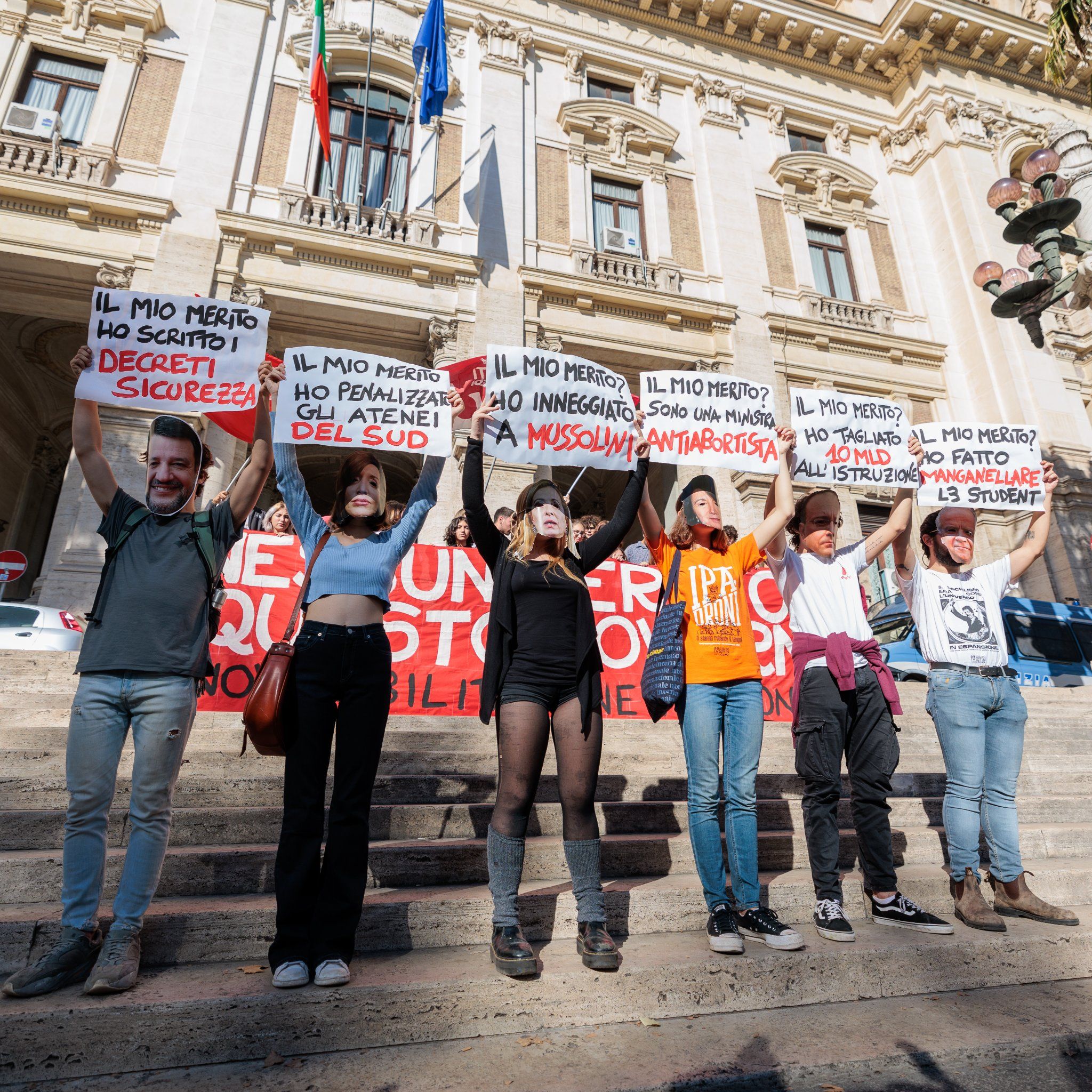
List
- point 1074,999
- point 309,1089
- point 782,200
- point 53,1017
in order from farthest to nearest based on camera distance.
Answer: point 782,200, point 1074,999, point 53,1017, point 309,1089

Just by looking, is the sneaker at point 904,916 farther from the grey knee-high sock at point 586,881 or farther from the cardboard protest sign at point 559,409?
the cardboard protest sign at point 559,409

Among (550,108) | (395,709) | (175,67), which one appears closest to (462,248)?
(550,108)

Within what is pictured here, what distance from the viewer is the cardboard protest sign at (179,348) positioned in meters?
3.91

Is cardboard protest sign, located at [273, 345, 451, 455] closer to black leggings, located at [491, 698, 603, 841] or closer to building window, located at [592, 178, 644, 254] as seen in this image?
black leggings, located at [491, 698, 603, 841]

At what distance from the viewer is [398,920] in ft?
9.68

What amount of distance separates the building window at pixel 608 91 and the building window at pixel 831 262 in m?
5.22

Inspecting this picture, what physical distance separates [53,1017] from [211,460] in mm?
2139

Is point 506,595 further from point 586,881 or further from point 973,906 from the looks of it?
point 973,906

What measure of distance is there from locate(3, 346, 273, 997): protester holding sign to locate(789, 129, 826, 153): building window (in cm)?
1882

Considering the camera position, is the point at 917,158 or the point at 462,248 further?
the point at 917,158

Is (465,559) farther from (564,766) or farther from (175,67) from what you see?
(175,67)

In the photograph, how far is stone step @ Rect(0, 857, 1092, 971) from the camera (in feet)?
8.97

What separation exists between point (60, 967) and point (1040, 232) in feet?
36.8

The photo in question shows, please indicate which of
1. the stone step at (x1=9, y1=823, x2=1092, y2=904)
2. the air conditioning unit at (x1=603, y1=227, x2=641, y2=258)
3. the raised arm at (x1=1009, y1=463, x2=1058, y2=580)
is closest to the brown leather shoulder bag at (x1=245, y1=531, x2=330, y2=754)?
the stone step at (x1=9, y1=823, x2=1092, y2=904)
